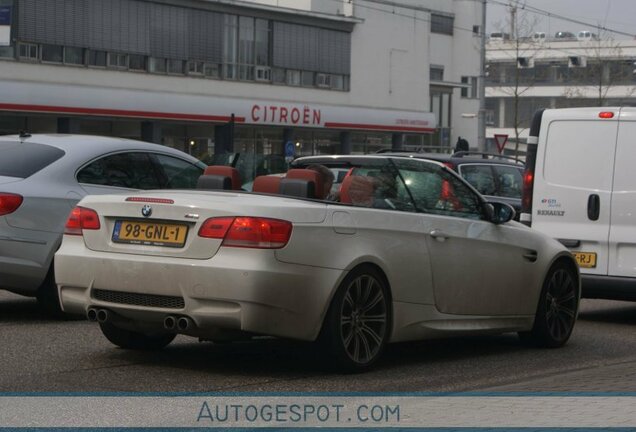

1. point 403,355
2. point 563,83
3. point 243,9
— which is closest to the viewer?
point 403,355

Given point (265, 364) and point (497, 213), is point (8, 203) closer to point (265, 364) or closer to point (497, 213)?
point (265, 364)

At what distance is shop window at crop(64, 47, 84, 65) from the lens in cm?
4816

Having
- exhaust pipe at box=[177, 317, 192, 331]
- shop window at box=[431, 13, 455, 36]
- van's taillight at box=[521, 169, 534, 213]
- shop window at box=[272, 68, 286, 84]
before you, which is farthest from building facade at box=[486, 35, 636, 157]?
exhaust pipe at box=[177, 317, 192, 331]

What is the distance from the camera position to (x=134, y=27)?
5097cm

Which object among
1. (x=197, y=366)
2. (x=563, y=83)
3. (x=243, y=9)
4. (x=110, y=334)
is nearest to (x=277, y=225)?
(x=197, y=366)

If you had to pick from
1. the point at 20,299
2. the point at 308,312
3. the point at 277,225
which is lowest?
the point at 20,299

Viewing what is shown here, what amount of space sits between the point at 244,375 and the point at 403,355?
1722 mm

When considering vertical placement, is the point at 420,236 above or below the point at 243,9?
below

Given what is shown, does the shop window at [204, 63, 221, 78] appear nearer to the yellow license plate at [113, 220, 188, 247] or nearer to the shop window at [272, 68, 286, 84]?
the shop window at [272, 68, 286, 84]

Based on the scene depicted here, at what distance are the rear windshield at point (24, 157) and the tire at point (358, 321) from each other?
369 centimetres

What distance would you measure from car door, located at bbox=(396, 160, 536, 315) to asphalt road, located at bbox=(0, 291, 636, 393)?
446 millimetres

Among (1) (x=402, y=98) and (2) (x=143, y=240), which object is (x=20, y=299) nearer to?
(2) (x=143, y=240)

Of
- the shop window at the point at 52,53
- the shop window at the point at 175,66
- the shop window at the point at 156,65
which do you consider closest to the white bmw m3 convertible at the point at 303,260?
the shop window at the point at 52,53

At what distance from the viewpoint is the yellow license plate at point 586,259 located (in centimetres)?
1224
